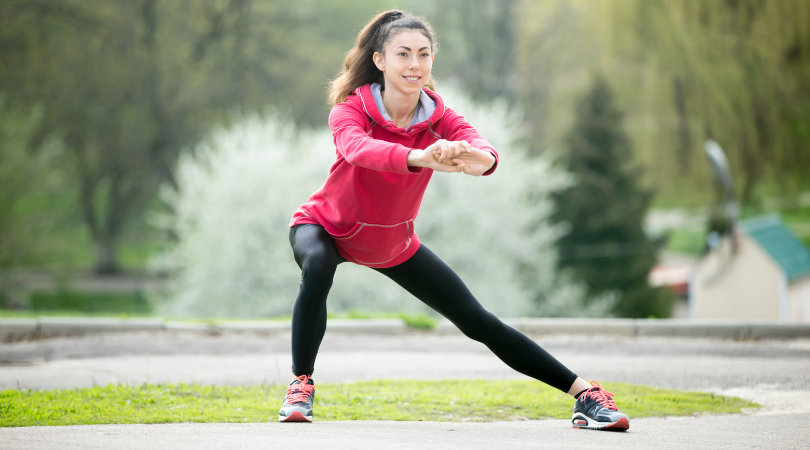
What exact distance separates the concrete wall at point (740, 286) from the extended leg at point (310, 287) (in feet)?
44.2

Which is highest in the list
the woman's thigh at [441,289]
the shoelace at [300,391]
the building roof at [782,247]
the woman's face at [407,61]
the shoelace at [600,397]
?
the building roof at [782,247]

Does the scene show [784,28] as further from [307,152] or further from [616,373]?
[616,373]

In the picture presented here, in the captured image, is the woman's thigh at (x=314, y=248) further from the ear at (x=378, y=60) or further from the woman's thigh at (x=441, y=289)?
the ear at (x=378, y=60)

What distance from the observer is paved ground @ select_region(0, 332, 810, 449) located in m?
3.10

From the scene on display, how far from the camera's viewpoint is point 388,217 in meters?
3.46

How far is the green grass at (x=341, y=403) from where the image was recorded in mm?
3750

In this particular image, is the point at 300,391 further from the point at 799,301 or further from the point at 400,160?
the point at 799,301

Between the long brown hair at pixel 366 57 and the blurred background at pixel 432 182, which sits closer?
the long brown hair at pixel 366 57

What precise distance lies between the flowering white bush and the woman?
1360 centimetres

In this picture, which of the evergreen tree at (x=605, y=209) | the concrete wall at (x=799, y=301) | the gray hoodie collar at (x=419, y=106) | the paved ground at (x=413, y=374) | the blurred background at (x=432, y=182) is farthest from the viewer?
the evergreen tree at (x=605, y=209)

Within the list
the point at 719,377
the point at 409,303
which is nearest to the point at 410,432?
the point at 719,377

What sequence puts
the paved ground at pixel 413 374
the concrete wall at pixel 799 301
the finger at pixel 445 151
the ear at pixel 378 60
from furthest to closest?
the concrete wall at pixel 799 301, the ear at pixel 378 60, the paved ground at pixel 413 374, the finger at pixel 445 151

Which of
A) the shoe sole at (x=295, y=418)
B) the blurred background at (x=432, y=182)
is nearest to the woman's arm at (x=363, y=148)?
the shoe sole at (x=295, y=418)

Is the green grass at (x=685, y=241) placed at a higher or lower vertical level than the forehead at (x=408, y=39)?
higher
